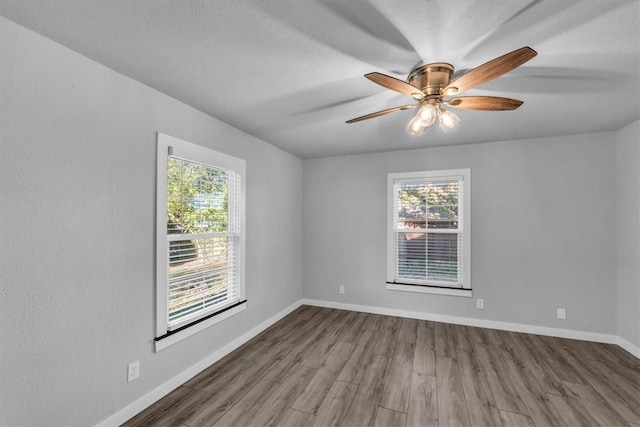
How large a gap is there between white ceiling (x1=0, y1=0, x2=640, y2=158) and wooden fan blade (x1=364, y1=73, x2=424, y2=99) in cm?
19

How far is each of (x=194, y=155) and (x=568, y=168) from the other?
4.20m

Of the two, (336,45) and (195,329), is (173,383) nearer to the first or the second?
(195,329)

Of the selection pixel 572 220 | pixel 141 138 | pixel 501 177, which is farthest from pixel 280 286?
pixel 572 220

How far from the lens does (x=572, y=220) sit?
3383mm

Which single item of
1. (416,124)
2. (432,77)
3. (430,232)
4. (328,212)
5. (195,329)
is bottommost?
(195,329)

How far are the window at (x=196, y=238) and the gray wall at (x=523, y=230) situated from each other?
1966 millimetres

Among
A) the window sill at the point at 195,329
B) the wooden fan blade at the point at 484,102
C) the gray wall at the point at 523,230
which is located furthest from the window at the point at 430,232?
the window sill at the point at 195,329

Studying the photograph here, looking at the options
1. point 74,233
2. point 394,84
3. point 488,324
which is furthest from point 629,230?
point 74,233

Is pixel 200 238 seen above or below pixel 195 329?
above

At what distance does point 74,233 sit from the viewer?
1739 millimetres

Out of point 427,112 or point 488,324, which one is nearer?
point 427,112

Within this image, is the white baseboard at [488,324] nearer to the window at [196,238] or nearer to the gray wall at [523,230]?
the gray wall at [523,230]

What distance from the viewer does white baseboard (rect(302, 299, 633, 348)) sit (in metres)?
3.29

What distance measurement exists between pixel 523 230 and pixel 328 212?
2640mm
